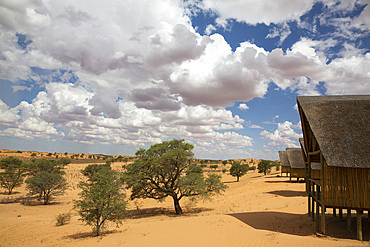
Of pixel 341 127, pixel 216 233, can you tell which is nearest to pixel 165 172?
pixel 216 233

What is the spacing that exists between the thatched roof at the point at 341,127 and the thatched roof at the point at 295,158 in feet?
70.6

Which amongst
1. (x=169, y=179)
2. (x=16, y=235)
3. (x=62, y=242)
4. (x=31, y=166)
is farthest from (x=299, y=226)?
(x=31, y=166)

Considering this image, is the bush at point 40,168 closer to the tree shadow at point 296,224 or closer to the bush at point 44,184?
the bush at point 44,184

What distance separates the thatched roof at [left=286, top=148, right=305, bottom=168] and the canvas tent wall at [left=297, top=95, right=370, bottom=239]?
22.2 m

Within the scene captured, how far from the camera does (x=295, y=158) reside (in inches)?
1283

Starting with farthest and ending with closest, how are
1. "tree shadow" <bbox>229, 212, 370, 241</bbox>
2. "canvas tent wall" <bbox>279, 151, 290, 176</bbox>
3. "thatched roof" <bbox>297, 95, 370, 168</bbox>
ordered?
"canvas tent wall" <bbox>279, 151, 290, 176</bbox>
"tree shadow" <bbox>229, 212, 370, 241</bbox>
"thatched roof" <bbox>297, 95, 370, 168</bbox>

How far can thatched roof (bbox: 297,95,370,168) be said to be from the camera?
32.0 feet

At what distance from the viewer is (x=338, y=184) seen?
10469 millimetres

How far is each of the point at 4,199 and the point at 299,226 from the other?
128 ft

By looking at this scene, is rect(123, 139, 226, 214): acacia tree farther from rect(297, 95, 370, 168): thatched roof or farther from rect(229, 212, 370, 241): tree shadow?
rect(297, 95, 370, 168): thatched roof

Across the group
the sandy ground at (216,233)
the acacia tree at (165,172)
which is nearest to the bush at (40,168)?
the sandy ground at (216,233)

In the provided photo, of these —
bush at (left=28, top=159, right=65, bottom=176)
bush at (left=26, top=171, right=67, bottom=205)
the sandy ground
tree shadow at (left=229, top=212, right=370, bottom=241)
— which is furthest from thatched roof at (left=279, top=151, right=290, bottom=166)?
bush at (left=28, top=159, right=65, bottom=176)

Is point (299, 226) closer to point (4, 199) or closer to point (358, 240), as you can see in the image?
point (358, 240)

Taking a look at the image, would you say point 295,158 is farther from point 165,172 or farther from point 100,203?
point 100,203
